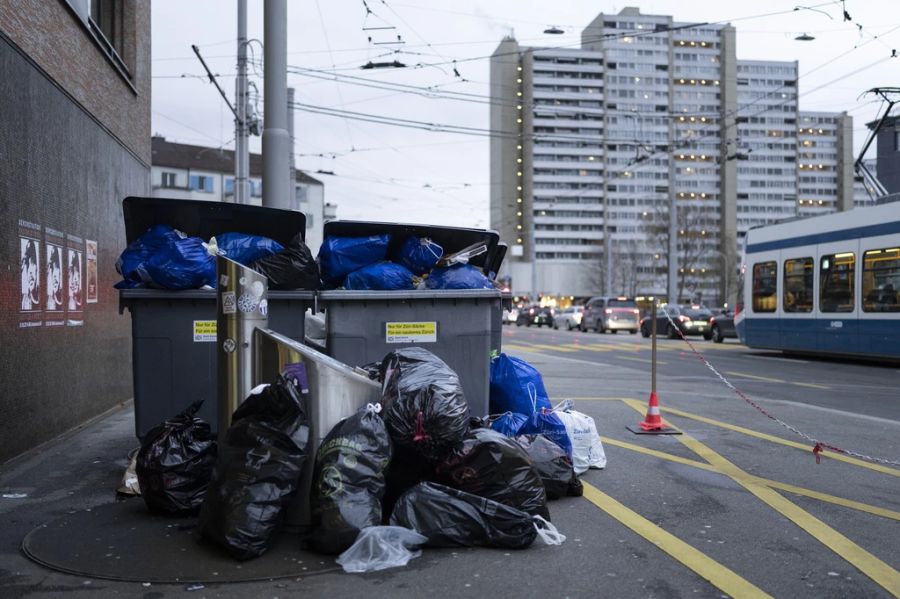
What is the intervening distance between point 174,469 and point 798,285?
18051mm

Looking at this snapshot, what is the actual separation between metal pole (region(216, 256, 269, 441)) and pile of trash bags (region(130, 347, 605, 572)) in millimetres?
405

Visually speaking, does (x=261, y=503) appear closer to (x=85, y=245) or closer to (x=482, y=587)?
(x=482, y=587)

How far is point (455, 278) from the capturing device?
689 centimetres

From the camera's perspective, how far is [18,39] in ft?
23.4

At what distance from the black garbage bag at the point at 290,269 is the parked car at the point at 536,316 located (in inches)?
1928

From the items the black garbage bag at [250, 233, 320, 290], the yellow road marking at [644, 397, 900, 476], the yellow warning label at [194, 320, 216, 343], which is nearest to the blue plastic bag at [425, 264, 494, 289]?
the black garbage bag at [250, 233, 320, 290]

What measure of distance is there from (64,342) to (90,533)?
14.0ft

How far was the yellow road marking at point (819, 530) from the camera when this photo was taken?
13.1 feet

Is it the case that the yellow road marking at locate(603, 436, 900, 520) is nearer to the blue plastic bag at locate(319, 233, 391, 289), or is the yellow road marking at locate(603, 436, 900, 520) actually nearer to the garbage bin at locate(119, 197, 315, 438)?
the blue plastic bag at locate(319, 233, 391, 289)

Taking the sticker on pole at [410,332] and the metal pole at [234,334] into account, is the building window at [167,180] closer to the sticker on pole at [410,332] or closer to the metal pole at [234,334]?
the sticker on pole at [410,332]

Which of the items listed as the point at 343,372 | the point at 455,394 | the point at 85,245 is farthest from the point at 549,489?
the point at 85,245

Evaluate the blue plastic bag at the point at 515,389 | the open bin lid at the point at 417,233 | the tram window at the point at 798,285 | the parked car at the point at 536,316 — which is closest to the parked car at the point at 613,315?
the parked car at the point at 536,316

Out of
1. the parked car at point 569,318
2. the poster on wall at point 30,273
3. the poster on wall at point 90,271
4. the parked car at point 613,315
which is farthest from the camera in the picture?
the parked car at point 569,318

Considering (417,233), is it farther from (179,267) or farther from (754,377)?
(754,377)
